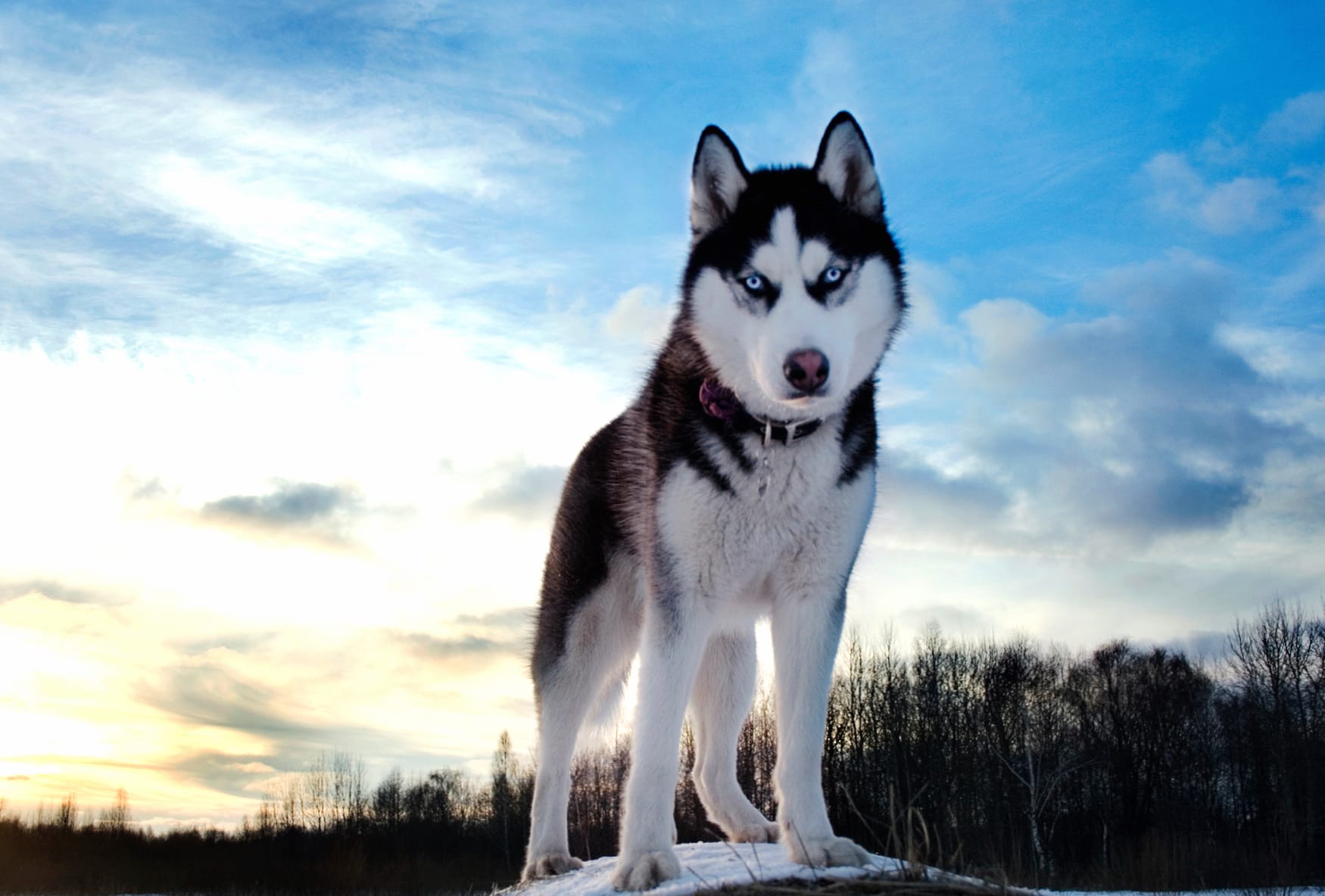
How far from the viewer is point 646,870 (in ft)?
17.6

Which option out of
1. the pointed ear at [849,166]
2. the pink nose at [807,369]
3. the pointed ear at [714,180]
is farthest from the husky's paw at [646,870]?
the pointed ear at [849,166]

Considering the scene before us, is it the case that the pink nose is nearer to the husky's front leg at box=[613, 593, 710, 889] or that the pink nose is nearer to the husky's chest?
the husky's chest

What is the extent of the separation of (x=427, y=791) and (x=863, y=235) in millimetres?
79156

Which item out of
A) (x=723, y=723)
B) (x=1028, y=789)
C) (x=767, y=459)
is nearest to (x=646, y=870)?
(x=723, y=723)

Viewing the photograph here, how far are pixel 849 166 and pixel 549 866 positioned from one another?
196 inches

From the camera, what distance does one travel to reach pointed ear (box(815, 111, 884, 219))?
5.86 meters

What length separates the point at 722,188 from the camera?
5887 mm

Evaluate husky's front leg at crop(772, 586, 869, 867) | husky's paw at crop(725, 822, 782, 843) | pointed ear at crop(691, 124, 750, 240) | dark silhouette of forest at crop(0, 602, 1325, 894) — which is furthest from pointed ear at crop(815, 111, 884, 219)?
dark silhouette of forest at crop(0, 602, 1325, 894)

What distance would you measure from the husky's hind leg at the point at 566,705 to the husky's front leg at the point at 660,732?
149 centimetres

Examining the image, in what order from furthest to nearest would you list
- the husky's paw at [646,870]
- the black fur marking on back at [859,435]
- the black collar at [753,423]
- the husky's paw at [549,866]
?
the husky's paw at [549,866] < the black fur marking on back at [859,435] < the black collar at [753,423] < the husky's paw at [646,870]

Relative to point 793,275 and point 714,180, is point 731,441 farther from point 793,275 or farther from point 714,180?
point 714,180

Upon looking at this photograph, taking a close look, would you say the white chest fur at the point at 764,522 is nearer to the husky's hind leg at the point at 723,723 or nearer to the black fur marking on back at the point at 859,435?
the black fur marking on back at the point at 859,435

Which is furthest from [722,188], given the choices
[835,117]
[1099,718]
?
[1099,718]

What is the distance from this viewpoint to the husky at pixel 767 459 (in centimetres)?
539
